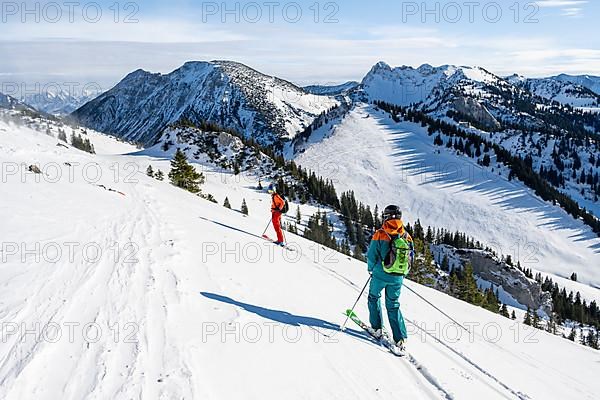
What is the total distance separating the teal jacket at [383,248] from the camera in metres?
8.80

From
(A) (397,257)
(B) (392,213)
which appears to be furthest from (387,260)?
(B) (392,213)

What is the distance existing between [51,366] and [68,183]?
1821cm

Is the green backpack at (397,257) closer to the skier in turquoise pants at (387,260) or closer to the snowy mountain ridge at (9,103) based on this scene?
the skier in turquoise pants at (387,260)

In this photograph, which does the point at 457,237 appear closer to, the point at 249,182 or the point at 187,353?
the point at 249,182

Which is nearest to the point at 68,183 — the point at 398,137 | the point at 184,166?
the point at 184,166

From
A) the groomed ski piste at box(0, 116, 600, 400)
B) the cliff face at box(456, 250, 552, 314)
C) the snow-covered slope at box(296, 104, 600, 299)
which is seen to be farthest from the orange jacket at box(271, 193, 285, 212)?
the snow-covered slope at box(296, 104, 600, 299)

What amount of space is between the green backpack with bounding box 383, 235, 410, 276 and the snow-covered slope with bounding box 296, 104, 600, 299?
9503cm

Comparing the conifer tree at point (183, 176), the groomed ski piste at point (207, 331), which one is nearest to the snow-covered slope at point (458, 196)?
the conifer tree at point (183, 176)

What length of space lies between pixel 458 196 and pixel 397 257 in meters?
113

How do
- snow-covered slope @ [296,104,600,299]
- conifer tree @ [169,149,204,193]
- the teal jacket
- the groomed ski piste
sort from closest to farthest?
1. the groomed ski piste
2. the teal jacket
3. conifer tree @ [169,149,204,193]
4. snow-covered slope @ [296,104,600,299]

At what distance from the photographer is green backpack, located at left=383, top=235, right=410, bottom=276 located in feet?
28.3

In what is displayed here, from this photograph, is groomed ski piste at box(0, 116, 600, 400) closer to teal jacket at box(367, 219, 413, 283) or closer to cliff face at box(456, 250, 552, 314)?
teal jacket at box(367, 219, 413, 283)

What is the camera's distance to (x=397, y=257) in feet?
28.4

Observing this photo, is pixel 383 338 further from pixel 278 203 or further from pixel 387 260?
pixel 278 203
